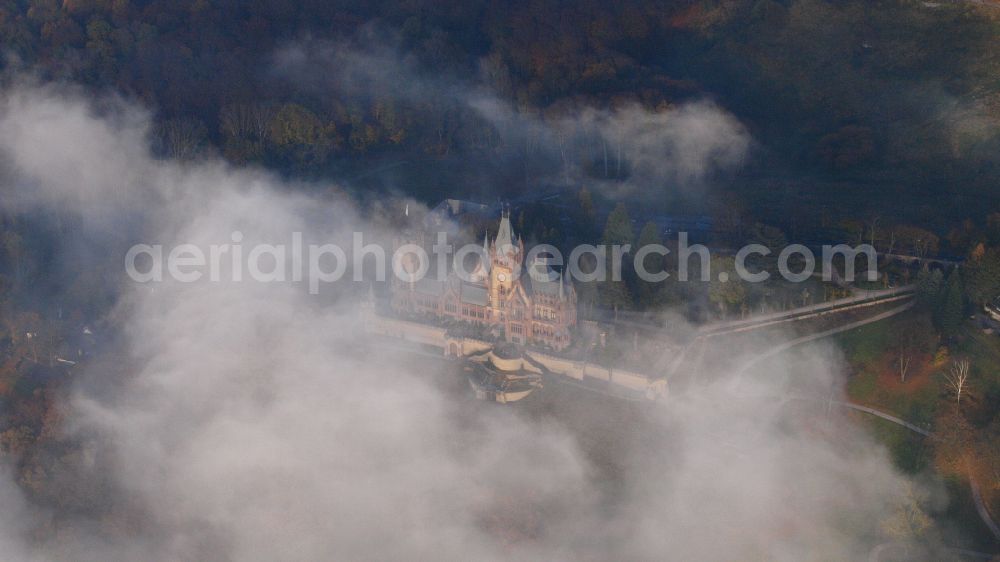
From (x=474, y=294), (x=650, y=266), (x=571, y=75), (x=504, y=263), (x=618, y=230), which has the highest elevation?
(x=571, y=75)

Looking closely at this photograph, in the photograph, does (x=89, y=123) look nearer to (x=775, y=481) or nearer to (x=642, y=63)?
(x=642, y=63)

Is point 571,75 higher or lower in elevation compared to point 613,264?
higher

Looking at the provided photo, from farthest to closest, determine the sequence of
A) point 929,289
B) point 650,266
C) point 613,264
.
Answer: point 650,266
point 613,264
point 929,289

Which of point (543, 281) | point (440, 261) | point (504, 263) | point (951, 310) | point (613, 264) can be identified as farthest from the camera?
point (613, 264)

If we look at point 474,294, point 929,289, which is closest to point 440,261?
point 474,294

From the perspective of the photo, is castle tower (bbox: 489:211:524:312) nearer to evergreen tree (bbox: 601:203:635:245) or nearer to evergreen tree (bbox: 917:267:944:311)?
evergreen tree (bbox: 601:203:635:245)

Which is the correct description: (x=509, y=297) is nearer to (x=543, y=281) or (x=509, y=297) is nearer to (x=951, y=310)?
(x=543, y=281)

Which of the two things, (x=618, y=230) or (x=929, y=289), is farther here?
(x=618, y=230)
